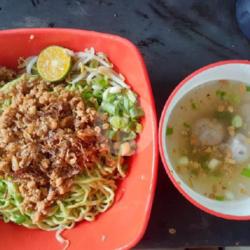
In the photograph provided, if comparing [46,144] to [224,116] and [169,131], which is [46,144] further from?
[224,116]

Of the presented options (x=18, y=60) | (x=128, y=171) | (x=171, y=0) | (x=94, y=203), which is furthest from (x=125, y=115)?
(x=171, y=0)

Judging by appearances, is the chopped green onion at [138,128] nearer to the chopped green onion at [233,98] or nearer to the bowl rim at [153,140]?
the bowl rim at [153,140]

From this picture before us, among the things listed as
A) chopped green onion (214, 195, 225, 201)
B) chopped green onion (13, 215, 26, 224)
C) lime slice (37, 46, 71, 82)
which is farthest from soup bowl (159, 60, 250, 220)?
chopped green onion (13, 215, 26, 224)

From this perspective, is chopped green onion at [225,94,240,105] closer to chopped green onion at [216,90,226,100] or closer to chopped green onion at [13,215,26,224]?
chopped green onion at [216,90,226,100]

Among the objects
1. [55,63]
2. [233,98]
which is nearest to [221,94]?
[233,98]

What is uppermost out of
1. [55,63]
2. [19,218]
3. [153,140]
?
[55,63]

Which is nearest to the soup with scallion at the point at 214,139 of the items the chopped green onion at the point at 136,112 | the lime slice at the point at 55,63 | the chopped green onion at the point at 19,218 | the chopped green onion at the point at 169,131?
the chopped green onion at the point at 169,131

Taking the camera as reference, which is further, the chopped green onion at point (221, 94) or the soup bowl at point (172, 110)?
the chopped green onion at point (221, 94)

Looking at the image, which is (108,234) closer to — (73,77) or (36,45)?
(73,77)
